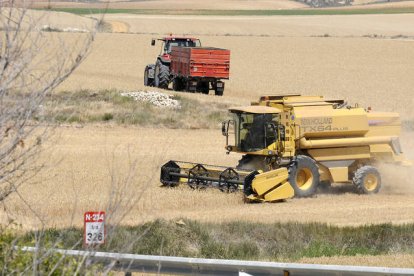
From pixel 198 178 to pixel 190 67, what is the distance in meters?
18.8

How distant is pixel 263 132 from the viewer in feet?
67.4

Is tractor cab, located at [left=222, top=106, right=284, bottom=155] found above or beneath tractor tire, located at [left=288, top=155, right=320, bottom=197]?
above

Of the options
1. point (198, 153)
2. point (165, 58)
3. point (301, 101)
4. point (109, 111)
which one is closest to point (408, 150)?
point (301, 101)

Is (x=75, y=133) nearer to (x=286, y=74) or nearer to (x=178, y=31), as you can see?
(x=286, y=74)

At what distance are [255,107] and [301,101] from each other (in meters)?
1.14

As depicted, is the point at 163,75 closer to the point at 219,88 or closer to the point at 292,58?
the point at 219,88

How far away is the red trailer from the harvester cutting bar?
1757 cm

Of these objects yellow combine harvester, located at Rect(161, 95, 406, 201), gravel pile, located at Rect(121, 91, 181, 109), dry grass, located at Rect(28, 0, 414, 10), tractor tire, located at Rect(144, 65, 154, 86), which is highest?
dry grass, located at Rect(28, 0, 414, 10)

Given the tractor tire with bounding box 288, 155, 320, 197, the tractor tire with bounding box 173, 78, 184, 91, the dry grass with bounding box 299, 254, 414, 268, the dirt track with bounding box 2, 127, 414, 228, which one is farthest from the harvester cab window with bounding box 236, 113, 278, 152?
the tractor tire with bounding box 173, 78, 184, 91

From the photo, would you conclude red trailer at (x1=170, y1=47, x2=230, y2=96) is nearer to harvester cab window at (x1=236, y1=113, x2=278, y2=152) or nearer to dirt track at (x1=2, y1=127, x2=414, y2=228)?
dirt track at (x1=2, y1=127, x2=414, y2=228)

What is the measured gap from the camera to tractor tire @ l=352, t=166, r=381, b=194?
21.3 metres

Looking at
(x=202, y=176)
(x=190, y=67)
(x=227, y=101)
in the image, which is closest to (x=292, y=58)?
(x=190, y=67)

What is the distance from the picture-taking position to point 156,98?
117 ft

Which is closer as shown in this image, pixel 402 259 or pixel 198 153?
pixel 402 259
